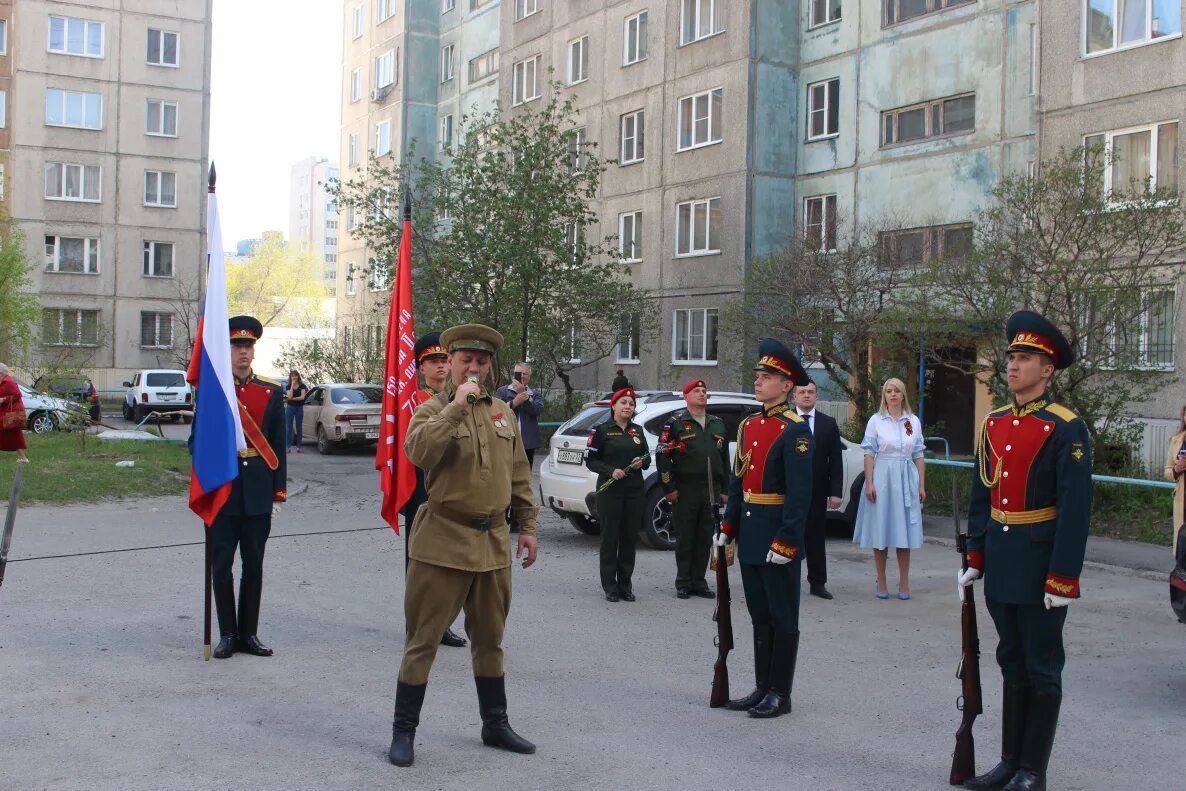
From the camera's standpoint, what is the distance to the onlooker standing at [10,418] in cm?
1873

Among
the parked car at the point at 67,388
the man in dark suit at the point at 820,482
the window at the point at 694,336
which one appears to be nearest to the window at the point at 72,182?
the parked car at the point at 67,388

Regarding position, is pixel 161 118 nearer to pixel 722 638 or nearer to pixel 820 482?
pixel 820 482

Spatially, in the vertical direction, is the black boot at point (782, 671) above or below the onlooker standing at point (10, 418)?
below

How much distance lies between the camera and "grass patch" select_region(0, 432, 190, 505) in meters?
15.5

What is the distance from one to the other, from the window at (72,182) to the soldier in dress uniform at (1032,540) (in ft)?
161

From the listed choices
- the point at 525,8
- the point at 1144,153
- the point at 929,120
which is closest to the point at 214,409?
the point at 1144,153

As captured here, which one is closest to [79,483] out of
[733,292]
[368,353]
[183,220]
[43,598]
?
[43,598]

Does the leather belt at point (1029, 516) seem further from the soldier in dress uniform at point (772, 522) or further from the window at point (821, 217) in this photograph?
the window at point (821, 217)

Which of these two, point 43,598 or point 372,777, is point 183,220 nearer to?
point 43,598

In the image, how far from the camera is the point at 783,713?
21.0 ft

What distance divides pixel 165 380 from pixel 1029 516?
123ft

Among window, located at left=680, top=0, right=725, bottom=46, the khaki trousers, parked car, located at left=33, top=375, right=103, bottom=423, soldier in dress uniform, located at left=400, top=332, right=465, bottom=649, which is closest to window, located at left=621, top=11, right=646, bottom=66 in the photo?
window, located at left=680, top=0, right=725, bottom=46

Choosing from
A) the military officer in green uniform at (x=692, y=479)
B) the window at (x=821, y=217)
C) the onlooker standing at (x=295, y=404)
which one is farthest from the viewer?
the onlooker standing at (x=295, y=404)

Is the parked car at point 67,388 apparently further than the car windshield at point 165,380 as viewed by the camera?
No
